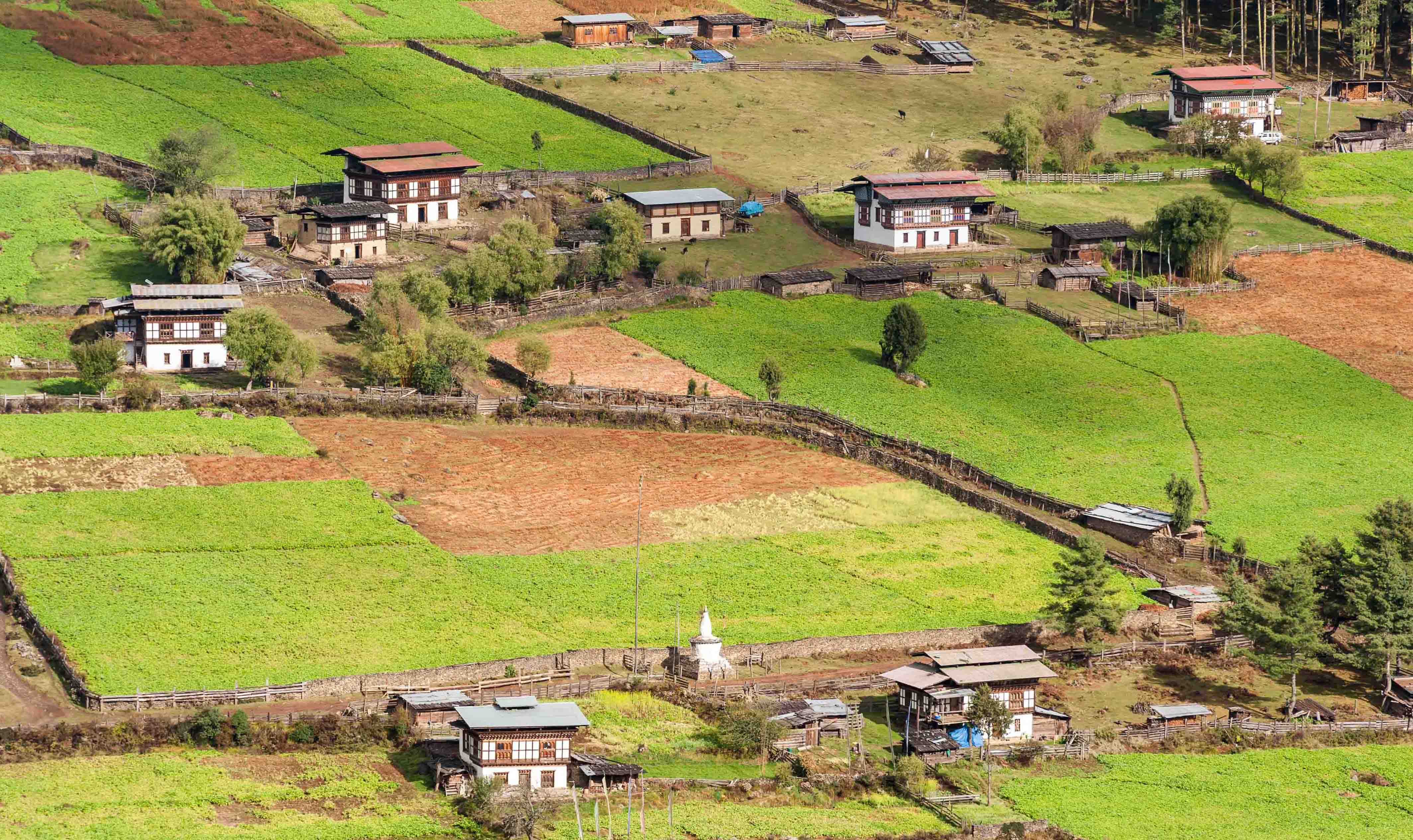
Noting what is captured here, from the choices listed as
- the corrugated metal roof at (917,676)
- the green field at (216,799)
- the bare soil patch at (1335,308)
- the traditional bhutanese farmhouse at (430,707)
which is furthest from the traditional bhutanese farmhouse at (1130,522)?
the green field at (216,799)

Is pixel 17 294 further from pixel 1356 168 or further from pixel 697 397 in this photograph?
pixel 1356 168

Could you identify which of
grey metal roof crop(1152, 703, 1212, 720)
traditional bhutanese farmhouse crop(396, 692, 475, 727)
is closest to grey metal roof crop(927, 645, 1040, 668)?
grey metal roof crop(1152, 703, 1212, 720)

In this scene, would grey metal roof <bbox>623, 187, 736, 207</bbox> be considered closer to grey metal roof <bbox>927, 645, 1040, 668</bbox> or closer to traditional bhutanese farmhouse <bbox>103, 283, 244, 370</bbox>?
traditional bhutanese farmhouse <bbox>103, 283, 244, 370</bbox>

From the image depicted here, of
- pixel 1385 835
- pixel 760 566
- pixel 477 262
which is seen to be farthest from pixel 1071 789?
pixel 477 262

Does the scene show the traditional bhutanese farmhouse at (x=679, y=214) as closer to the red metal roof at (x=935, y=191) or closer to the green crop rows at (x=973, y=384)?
the green crop rows at (x=973, y=384)

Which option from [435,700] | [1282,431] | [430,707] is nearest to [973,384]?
[1282,431]

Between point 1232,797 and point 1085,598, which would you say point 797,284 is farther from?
point 1232,797

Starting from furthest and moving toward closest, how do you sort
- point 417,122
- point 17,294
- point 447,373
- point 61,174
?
point 417,122, point 61,174, point 17,294, point 447,373
